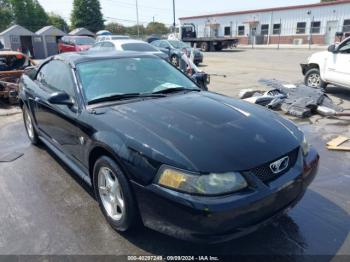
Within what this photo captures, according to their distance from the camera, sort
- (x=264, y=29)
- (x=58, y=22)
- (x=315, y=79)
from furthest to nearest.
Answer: (x=58, y=22)
(x=264, y=29)
(x=315, y=79)

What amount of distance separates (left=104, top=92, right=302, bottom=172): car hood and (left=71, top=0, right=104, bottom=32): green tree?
221 ft

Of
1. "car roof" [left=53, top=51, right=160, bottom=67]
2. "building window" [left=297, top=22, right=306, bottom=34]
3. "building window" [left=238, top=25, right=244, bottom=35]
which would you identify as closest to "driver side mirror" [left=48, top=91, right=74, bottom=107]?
"car roof" [left=53, top=51, right=160, bottom=67]

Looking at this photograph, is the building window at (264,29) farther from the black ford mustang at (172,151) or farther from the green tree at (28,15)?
the black ford mustang at (172,151)

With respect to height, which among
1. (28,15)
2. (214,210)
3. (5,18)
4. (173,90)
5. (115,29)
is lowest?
(214,210)

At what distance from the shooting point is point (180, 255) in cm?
269

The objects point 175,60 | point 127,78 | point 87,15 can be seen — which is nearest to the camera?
point 127,78

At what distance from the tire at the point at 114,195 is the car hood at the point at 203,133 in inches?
12.3

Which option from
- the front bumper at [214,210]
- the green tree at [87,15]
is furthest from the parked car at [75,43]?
the green tree at [87,15]

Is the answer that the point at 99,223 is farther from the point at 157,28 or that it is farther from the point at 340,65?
the point at 157,28

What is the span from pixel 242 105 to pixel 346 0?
3974 centimetres

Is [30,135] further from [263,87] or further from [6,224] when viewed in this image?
[263,87]

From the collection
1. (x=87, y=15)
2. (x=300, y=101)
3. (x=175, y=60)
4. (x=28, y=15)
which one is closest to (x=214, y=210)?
(x=300, y=101)

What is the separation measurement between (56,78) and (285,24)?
4359 centimetres

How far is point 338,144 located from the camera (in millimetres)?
5207
